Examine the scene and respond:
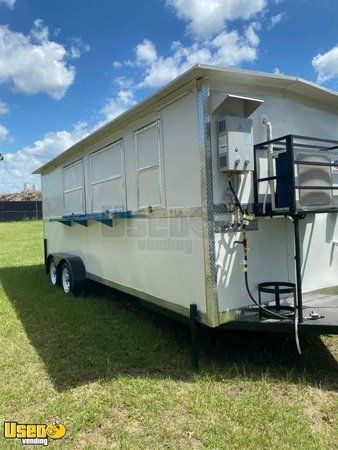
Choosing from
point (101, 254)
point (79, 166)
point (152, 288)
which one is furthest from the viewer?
point (79, 166)

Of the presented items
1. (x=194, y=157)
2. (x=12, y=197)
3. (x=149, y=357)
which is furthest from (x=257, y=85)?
(x=12, y=197)

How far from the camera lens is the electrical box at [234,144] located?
3.53m

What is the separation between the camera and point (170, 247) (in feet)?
13.8

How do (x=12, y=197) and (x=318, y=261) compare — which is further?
(x=12, y=197)

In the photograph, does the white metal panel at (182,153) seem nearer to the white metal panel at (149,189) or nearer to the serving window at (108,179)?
the white metal panel at (149,189)

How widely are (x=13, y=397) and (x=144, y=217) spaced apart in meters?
2.31

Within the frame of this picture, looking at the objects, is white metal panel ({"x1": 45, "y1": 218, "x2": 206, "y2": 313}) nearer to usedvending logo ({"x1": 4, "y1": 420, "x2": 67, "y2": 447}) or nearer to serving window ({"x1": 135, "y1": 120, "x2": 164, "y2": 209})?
serving window ({"x1": 135, "y1": 120, "x2": 164, "y2": 209})

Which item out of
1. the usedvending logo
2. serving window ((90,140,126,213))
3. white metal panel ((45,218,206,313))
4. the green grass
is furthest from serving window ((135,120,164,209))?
the usedvending logo

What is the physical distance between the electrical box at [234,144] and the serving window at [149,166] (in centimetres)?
89

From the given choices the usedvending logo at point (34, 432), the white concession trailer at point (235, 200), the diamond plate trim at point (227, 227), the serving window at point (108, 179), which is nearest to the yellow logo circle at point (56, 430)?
the usedvending logo at point (34, 432)

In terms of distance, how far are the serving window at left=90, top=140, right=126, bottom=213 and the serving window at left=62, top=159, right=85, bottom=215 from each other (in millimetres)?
550

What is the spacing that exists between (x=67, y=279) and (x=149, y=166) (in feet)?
11.8

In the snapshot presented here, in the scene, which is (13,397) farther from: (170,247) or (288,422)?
(288,422)

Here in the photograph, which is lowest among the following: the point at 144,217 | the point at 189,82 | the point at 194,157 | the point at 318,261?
the point at 318,261
